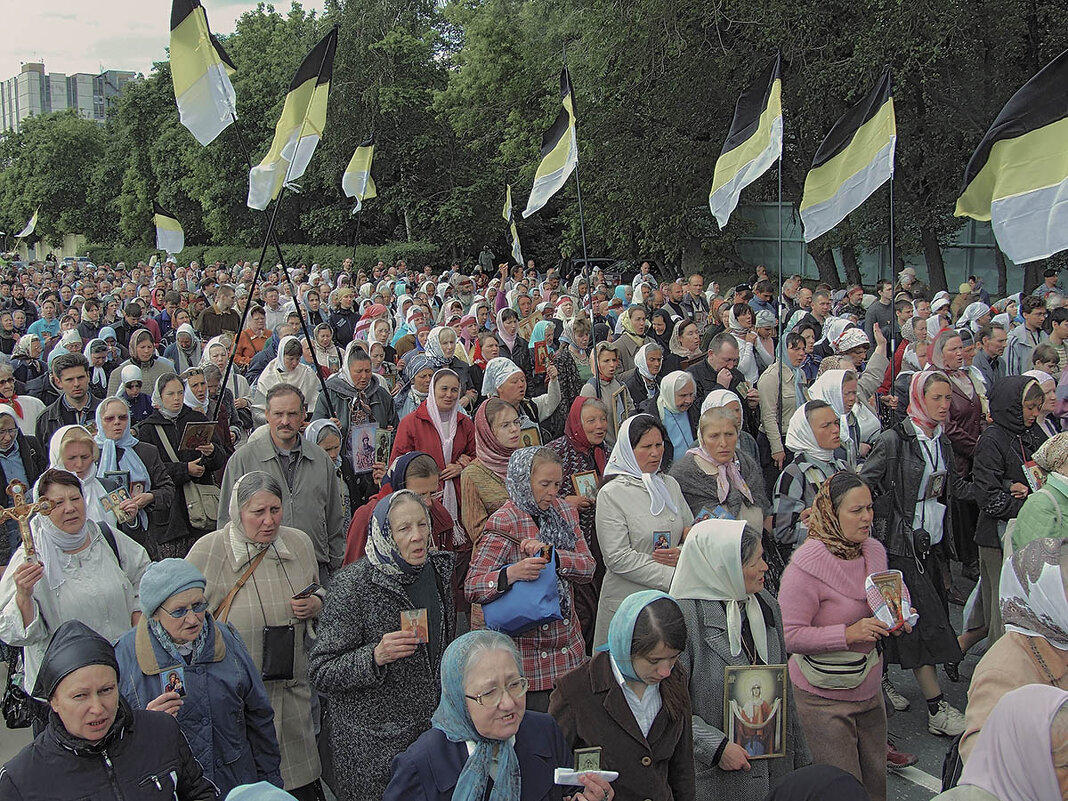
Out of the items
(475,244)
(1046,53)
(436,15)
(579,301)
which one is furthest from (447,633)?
(436,15)

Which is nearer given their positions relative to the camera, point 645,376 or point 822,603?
point 822,603

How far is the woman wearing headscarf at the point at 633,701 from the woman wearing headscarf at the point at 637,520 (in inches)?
58.6

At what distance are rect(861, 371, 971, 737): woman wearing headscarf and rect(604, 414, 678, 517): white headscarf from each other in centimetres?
140

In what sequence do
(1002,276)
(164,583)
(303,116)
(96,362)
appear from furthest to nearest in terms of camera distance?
(1002,276), (96,362), (303,116), (164,583)

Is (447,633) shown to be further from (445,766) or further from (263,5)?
(263,5)

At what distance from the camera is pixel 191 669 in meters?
3.82

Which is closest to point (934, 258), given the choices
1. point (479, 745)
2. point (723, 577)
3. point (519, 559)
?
point (519, 559)

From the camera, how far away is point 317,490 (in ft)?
19.4

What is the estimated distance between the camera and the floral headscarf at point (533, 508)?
192 inches

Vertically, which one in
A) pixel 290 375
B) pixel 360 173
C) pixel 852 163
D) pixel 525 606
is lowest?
pixel 525 606

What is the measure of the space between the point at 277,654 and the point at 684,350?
643 centimetres

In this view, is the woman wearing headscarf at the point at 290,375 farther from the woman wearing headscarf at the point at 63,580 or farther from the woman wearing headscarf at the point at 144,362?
the woman wearing headscarf at the point at 63,580

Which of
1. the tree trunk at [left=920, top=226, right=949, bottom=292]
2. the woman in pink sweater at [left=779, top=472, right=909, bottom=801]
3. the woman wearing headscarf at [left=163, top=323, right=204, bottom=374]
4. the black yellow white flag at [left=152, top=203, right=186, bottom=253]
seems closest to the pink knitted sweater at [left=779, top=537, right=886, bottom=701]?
the woman in pink sweater at [left=779, top=472, right=909, bottom=801]

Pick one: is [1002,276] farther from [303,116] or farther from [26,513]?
[26,513]
